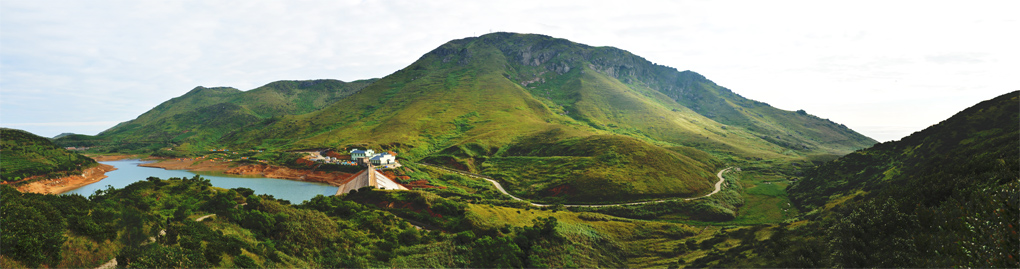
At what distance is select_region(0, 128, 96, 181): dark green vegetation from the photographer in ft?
301

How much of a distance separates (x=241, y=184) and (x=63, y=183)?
4377 centimetres

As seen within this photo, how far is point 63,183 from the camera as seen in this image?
98.9 meters

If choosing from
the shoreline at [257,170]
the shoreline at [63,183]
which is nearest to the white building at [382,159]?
the shoreline at [257,170]

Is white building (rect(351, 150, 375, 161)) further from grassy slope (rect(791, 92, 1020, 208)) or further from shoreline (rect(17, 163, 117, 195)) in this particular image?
grassy slope (rect(791, 92, 1020, 208))

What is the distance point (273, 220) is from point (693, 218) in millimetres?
78948

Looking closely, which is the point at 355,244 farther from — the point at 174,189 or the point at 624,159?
the point at 624,159

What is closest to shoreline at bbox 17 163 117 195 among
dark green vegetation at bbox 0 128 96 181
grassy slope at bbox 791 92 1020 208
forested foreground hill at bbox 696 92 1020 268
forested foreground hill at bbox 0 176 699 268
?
dark green vegetation at bbox 0 128 96 181

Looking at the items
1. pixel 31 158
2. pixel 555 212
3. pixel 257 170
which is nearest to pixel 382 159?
pixel 257 170

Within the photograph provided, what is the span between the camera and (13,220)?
73.6ft

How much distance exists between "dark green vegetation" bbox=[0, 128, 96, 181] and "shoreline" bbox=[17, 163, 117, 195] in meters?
1.94

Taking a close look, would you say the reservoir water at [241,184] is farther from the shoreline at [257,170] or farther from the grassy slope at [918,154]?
the grassy slope at [918,154]

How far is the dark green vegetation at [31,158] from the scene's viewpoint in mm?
91875

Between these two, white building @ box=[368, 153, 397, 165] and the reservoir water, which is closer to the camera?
the reservoir water

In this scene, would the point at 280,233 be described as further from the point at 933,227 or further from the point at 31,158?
the point at 31,158
